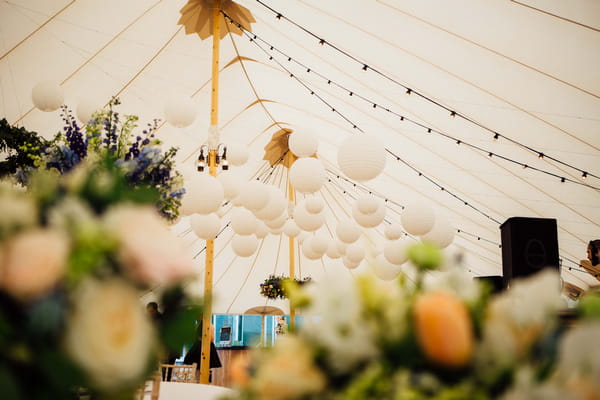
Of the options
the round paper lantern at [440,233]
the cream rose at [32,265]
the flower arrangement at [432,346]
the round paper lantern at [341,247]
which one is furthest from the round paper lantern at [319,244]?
the cream rose at [32,265]

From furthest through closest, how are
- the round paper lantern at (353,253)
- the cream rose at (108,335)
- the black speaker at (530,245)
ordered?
the round paper lantern at (353,253) < the black speaker at (530,245) < the cream rose at (108,335)

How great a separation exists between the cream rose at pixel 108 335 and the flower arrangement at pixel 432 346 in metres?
0.16

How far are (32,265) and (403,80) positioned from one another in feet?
15.4

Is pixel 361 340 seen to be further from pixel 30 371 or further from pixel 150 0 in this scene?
pixel 150 0

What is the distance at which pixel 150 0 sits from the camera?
4.83 metres

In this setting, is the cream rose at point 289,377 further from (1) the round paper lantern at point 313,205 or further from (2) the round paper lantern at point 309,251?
(2) the round paper lantern at point 309,251

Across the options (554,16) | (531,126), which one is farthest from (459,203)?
(554,16)

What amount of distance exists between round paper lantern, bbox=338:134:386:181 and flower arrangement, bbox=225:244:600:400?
3.04 meters

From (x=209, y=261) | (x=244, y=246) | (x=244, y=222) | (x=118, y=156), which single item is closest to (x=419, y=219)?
(x=244, y=222)

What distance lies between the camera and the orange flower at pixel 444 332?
50cm

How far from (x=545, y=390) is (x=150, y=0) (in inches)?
214

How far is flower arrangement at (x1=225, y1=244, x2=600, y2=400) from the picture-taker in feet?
1.59

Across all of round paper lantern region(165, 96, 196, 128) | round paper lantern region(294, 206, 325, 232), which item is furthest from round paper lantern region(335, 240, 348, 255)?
round paper lantern region(165, 96, 196, 128)

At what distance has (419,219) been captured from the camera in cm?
436
